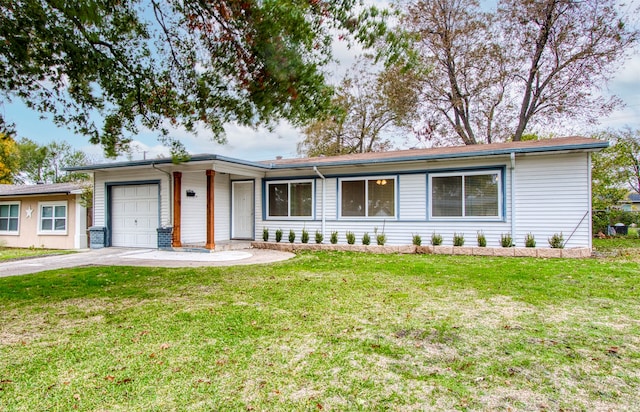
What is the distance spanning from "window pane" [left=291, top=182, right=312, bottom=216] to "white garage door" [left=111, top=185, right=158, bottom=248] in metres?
4.22

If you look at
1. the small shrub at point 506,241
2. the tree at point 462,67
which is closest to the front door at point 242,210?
the small shrub at point 506,241

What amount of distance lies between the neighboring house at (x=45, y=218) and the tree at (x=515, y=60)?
1561 cm

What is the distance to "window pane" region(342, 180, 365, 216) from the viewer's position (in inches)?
464

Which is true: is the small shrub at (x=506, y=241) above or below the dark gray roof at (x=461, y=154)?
below

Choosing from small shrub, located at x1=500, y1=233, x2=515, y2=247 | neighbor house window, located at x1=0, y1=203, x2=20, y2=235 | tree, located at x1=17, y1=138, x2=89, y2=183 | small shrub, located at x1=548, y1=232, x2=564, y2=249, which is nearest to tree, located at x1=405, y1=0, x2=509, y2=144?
small shrub, located at x1=500, y1=233, x2=515, y2=247

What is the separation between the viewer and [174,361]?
3029mm

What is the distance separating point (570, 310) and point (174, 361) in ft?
13.6

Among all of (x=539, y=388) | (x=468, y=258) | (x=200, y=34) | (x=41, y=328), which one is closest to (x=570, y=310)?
(x=539, y=388)

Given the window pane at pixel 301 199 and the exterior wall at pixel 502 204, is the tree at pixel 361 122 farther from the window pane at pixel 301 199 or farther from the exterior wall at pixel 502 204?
the exterior wall at pixel 502 204

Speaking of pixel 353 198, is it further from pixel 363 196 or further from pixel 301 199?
pixel 301 199

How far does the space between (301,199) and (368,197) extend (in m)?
2.23

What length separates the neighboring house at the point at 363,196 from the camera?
9602mm

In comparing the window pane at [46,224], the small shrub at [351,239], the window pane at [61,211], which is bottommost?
the small shrub at [351,239]

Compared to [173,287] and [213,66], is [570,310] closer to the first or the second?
[173,287]
